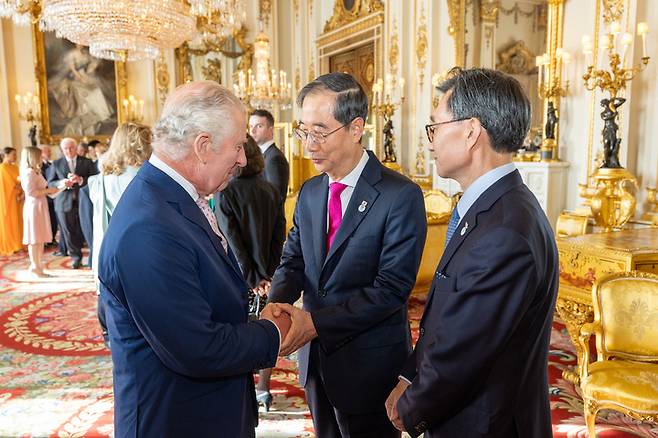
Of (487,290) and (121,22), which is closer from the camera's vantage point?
(487,290)

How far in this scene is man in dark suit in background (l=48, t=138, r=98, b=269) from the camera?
7383mm

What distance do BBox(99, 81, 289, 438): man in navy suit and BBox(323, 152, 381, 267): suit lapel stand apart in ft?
1.38

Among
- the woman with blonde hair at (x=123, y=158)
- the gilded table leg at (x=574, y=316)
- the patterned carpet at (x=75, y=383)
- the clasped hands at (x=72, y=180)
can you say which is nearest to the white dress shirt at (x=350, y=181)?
the patterned carpet at (x=75, y=383)

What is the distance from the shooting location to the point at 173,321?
4.03ft

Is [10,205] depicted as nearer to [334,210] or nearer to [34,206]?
[34,206]

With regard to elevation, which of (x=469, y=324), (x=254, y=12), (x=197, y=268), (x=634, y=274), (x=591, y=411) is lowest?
(x=591, y=411)

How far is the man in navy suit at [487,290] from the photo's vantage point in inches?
48.7

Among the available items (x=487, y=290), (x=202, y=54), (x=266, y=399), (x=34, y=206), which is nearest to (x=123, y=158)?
(x=266, y=399)

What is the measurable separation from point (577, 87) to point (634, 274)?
407 cm

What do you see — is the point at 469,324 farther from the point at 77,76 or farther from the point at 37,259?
the point at 77,76

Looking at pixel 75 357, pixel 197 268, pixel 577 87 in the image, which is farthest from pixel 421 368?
pixel 577 87

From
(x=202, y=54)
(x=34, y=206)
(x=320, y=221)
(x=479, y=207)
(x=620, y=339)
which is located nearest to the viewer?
(x=479, y=207)

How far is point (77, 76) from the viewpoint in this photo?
38.9 feet

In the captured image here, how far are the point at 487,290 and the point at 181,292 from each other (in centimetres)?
74
